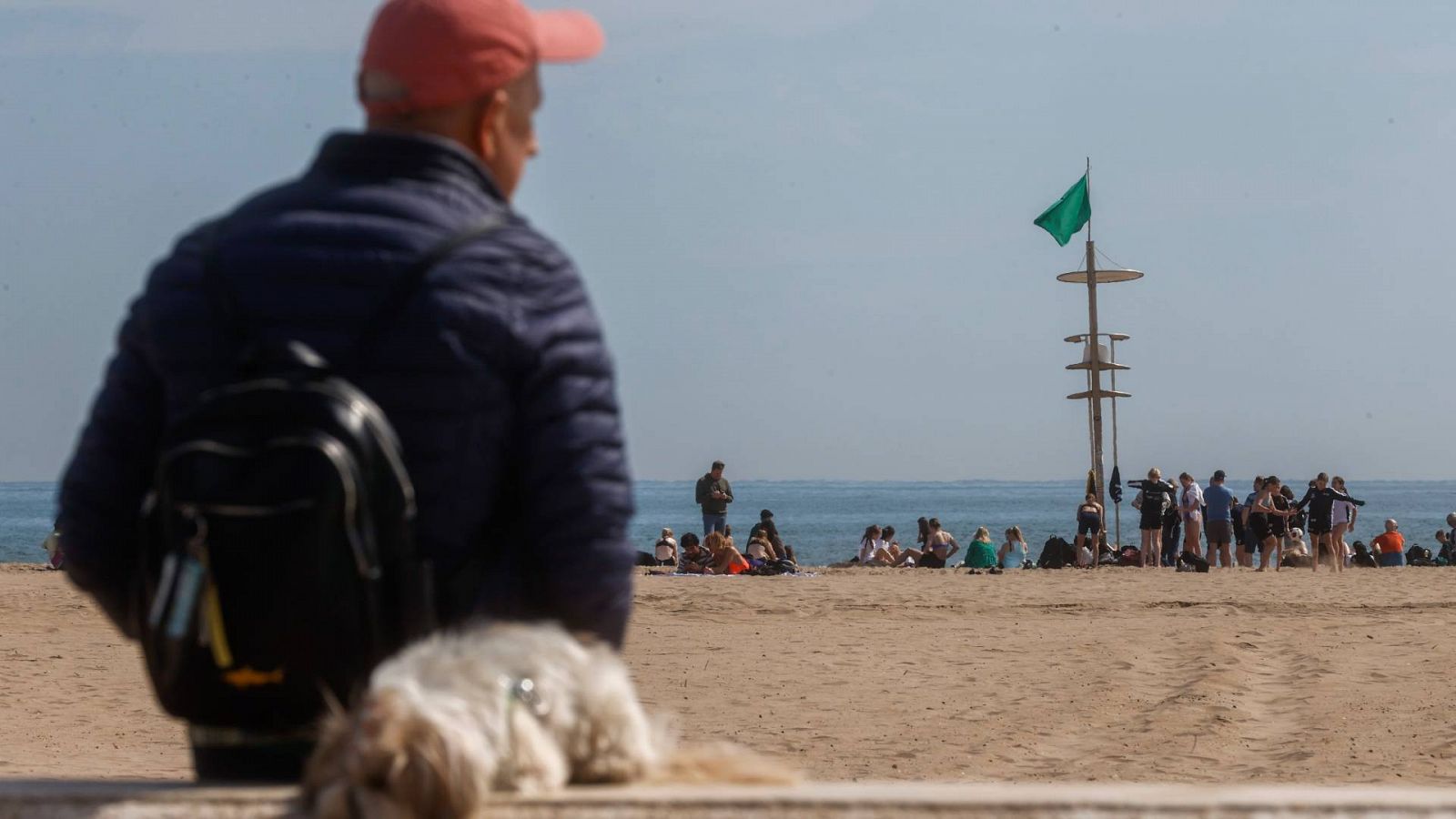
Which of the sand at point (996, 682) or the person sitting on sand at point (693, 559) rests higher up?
the person sitting on sand at point (693, 559)

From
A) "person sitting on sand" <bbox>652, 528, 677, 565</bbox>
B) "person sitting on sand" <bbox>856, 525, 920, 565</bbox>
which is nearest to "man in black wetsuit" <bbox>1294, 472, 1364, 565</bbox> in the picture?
"person sitting on sand" <bbox>856, 525, 920, 565</bbox>

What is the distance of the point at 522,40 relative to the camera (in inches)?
83.3

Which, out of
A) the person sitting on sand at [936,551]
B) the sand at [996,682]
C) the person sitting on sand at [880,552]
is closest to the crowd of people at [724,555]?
the person sitting on sand at [936,551]

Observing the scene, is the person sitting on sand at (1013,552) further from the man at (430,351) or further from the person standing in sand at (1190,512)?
the man at (430,351)

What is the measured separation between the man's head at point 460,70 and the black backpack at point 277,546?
41cm

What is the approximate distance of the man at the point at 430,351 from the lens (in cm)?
192

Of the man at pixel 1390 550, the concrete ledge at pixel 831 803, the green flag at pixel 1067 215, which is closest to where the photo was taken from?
the concrete ledge at pixel 831 803

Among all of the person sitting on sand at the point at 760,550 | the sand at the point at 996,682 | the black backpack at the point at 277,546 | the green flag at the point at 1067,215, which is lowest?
the sand at the point at 996,682

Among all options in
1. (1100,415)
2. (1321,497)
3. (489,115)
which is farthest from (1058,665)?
(1100,415)

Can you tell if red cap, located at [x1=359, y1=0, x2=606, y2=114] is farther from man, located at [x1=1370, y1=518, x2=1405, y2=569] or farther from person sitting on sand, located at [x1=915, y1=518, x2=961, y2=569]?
man, located at [x1=1370, y1=518, x2=1405, y2=569]

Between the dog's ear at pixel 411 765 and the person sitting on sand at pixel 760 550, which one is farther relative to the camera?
the person sitting on sand at pixel 760 550

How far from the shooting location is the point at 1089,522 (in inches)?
904

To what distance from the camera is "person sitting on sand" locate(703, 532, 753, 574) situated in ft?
66.3

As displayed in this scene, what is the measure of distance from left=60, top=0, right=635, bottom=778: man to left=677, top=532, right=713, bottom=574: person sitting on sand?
18.3m
